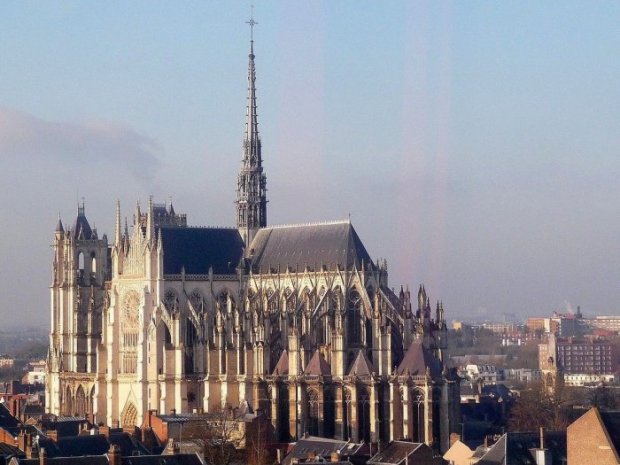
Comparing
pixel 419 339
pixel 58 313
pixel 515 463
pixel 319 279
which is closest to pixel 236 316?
pixel 319 279

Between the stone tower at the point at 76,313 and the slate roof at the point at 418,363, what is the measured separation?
30.7 meters

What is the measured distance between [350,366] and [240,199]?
1008 inches

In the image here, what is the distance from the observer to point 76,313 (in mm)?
143500

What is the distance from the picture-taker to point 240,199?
468 feet

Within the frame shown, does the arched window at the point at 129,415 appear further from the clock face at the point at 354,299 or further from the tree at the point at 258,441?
the tree at the point at 258,441

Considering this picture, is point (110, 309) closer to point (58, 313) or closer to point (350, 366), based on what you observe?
point (58, 313)

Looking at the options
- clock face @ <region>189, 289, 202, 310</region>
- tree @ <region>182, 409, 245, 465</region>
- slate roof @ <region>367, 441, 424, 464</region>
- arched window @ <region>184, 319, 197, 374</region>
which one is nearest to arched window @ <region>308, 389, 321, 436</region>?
tree @ <region>182, 409, 245, 465</region>

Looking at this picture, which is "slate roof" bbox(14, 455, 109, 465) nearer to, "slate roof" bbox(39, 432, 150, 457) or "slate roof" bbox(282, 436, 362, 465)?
"slate roof" bbox(39, 432, 150, 457)

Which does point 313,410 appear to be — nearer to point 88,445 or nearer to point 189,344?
point 189,344

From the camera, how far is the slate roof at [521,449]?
8950cm

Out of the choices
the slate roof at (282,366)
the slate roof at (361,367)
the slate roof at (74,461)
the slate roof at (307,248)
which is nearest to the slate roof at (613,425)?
the slate roof at (74,461)

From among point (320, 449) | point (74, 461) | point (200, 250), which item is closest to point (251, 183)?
point (200, 250)

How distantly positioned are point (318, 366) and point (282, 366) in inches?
143

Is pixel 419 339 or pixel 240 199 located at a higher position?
pixel 240 199
